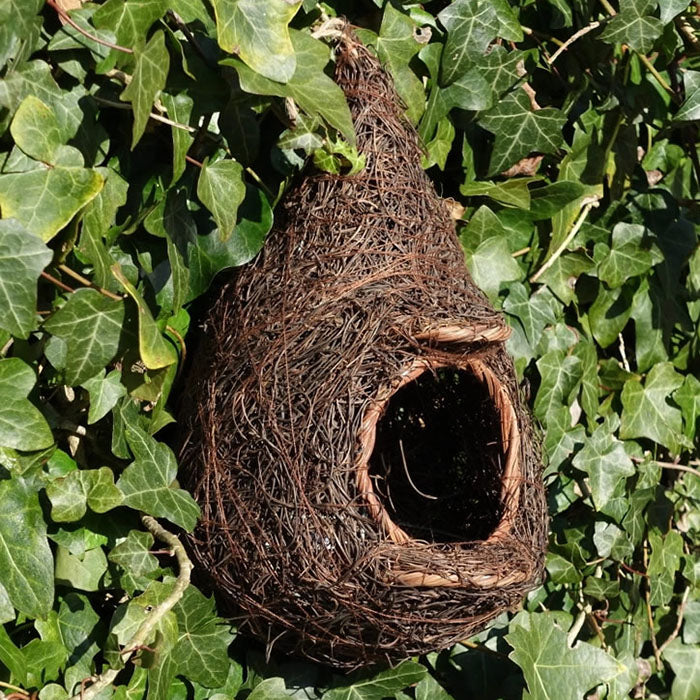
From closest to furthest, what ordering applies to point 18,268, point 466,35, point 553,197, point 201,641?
point 18,268 < point 201,641 < point 466,35 < point 553,197

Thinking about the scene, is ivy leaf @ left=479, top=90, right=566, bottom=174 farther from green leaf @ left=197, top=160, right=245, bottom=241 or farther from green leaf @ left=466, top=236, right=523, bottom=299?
green leaf @ left=197, top=160, right=245, bottom=241

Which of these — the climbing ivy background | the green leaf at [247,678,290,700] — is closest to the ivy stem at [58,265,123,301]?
the climbing ivy background

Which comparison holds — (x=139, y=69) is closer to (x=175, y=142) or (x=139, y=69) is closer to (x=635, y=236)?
(x=175, y=142)

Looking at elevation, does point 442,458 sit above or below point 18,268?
below

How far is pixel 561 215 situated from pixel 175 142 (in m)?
0.94

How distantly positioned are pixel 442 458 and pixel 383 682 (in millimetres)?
424

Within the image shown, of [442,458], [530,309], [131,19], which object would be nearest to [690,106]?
[530,309]

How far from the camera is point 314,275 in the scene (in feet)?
5.16

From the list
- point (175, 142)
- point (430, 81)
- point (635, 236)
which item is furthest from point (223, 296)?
point (635, 236)

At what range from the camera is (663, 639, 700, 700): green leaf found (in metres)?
2.42

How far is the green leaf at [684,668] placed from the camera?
2.42 meters

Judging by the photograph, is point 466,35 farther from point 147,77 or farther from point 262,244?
point 147,77

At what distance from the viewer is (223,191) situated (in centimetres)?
150

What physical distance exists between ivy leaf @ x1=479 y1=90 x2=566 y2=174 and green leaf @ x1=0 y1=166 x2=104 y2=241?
3.01 ft
